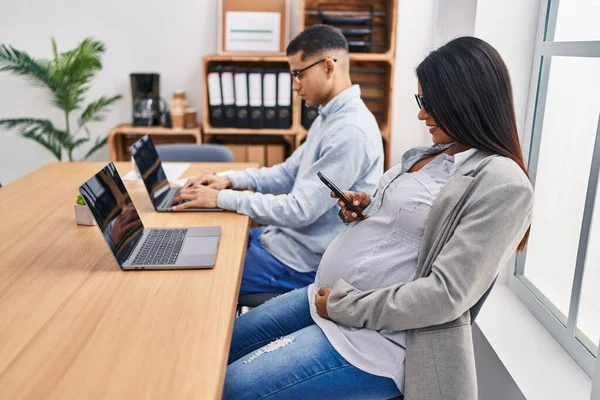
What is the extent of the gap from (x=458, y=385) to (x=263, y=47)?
2.71 m

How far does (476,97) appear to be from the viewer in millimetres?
1113

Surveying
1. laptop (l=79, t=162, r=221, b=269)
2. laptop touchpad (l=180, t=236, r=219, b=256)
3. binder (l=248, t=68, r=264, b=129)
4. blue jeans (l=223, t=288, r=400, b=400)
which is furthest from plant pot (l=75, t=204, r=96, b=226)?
binder (l=248, t=68, r=264, b=129)

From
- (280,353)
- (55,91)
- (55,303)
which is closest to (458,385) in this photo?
(280,353)

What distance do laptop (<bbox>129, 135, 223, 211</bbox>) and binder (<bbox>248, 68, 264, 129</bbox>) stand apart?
1282mm

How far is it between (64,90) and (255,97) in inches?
46.4

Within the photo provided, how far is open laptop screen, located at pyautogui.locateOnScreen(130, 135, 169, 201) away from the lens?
188cm

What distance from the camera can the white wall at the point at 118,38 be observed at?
3486mm

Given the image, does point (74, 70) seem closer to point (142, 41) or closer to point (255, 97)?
point (142, 41)

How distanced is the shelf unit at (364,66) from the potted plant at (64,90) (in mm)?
736

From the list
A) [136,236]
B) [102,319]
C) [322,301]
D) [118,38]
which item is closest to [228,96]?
[118,38]

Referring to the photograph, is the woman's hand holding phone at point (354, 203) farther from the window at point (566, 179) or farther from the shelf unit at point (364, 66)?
the shelf unit at point (364, 66)

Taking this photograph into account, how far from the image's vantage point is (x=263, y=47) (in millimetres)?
3389

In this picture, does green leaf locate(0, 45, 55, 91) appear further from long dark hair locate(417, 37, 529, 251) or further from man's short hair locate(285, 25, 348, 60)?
long dark hair locate(417, 37, 529, 251)

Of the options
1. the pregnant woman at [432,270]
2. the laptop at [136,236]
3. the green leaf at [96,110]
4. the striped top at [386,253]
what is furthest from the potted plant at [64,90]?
the pregnant woman at [432,270]
